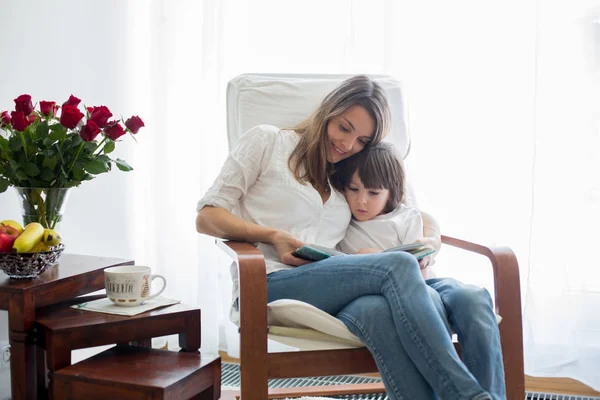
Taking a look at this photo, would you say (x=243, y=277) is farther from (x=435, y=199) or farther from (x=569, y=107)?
(x=569, y=107)

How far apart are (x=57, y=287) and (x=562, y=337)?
161 centimetres

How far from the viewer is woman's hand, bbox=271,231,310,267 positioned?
1679mm

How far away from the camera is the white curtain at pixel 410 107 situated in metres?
2.29

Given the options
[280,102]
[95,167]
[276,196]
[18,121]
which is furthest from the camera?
[280,102]

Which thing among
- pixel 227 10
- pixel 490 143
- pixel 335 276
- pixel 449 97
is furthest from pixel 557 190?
pixel 227 10

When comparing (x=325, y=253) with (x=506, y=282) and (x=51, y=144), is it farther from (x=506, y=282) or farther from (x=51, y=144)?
(x=51, y=144)

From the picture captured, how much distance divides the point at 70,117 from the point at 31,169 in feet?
0.54

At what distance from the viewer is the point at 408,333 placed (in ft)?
4.45

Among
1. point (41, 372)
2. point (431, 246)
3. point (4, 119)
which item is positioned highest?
point (4, 119)

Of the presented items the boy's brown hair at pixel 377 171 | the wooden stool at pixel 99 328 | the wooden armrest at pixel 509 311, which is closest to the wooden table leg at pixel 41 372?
the wooden stool at pixel 99 328

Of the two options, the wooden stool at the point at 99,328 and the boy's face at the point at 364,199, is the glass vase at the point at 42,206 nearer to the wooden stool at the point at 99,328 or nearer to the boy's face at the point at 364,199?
the wooden stool at the point at 99,328

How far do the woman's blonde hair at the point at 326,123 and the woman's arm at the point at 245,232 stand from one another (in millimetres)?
202

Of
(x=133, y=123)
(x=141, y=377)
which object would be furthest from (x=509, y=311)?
(x=133, y=123)

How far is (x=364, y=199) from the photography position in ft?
6.10
